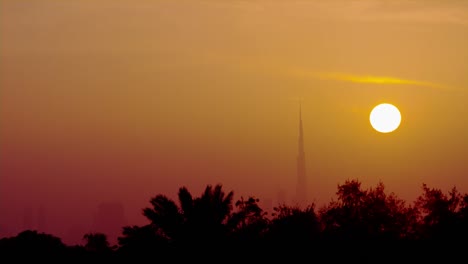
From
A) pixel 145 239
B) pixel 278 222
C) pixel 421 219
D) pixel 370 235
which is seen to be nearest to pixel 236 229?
pixel 145 239

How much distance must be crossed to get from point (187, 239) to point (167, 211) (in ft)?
6.53

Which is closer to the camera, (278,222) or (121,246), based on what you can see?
(121,246)

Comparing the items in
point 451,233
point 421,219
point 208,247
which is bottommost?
point 208,247

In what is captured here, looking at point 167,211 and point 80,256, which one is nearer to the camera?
point 167,211

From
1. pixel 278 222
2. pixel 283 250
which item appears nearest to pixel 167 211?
pixel 283 250

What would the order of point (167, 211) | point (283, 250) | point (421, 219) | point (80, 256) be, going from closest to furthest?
point (167, 211), point (283, 250), point (80, 256), point (421, 219)

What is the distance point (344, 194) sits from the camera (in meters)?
78.2

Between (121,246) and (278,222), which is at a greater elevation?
(278,222)

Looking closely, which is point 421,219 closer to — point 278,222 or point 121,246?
point 278,222

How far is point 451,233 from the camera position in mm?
57438

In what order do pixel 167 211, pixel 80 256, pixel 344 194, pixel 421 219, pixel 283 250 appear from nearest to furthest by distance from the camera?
pixel 167 211
pixel 283 250
pixel 80 256
pixel 421 219
pixel 344 194

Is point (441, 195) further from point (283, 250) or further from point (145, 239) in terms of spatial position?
point (145, 239)

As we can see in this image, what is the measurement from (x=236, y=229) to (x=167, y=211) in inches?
171

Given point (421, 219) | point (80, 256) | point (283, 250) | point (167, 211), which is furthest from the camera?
point (421, 219)
